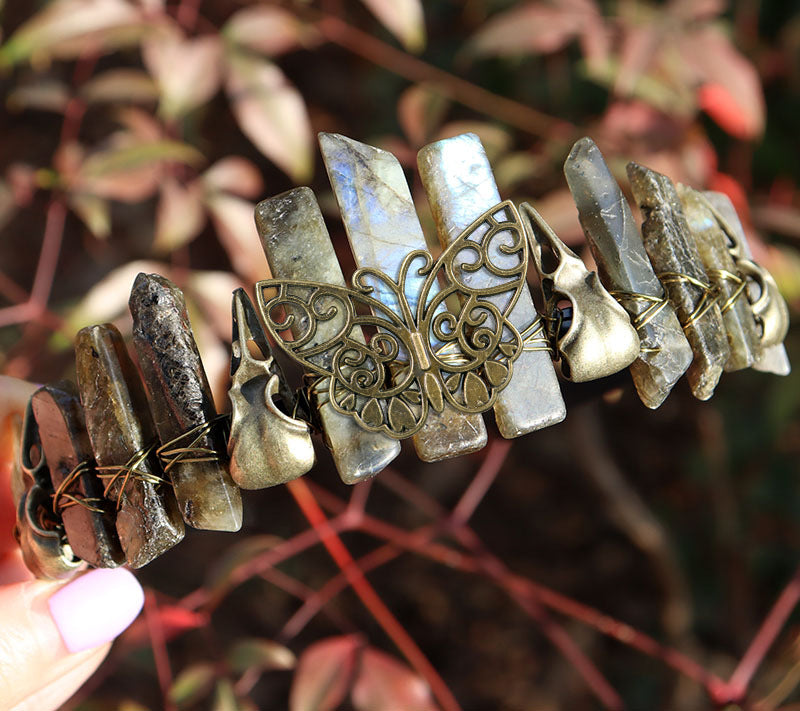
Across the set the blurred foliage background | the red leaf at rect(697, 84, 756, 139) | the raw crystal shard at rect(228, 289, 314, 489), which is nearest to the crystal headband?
the raw crystal shard at rect(228, 289, 314, 489)

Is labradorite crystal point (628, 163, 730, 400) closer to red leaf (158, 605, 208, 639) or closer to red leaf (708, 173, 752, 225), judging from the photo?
red leaf (708, 173, 752, 225)

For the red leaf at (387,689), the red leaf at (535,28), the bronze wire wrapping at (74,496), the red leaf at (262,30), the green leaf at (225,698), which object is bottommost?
the red leaf at (387,689)

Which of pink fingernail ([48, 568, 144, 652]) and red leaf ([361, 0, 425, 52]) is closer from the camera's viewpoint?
pink fingernail ([48, 568, 144, 652])

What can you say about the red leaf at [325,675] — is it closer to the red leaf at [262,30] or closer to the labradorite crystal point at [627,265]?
the labradorite crystal point at [627,265]

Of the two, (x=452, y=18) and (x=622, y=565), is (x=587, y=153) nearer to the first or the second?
(x=452, y=18)

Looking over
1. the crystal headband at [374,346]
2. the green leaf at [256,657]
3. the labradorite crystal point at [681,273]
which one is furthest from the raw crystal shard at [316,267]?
the green leaf at [256,657]

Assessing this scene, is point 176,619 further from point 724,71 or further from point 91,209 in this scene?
point 724,71

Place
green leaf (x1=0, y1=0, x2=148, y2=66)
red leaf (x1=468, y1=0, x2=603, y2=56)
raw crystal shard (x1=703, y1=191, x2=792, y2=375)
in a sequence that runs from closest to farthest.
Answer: raw crystal shard (x1=703, y1=191, x2=792, y2=375)
green leaf (x1=0, y1=0, x2=148, y2=66)
red leaf (x1=468, y1=0, x2=603, y2=56)
